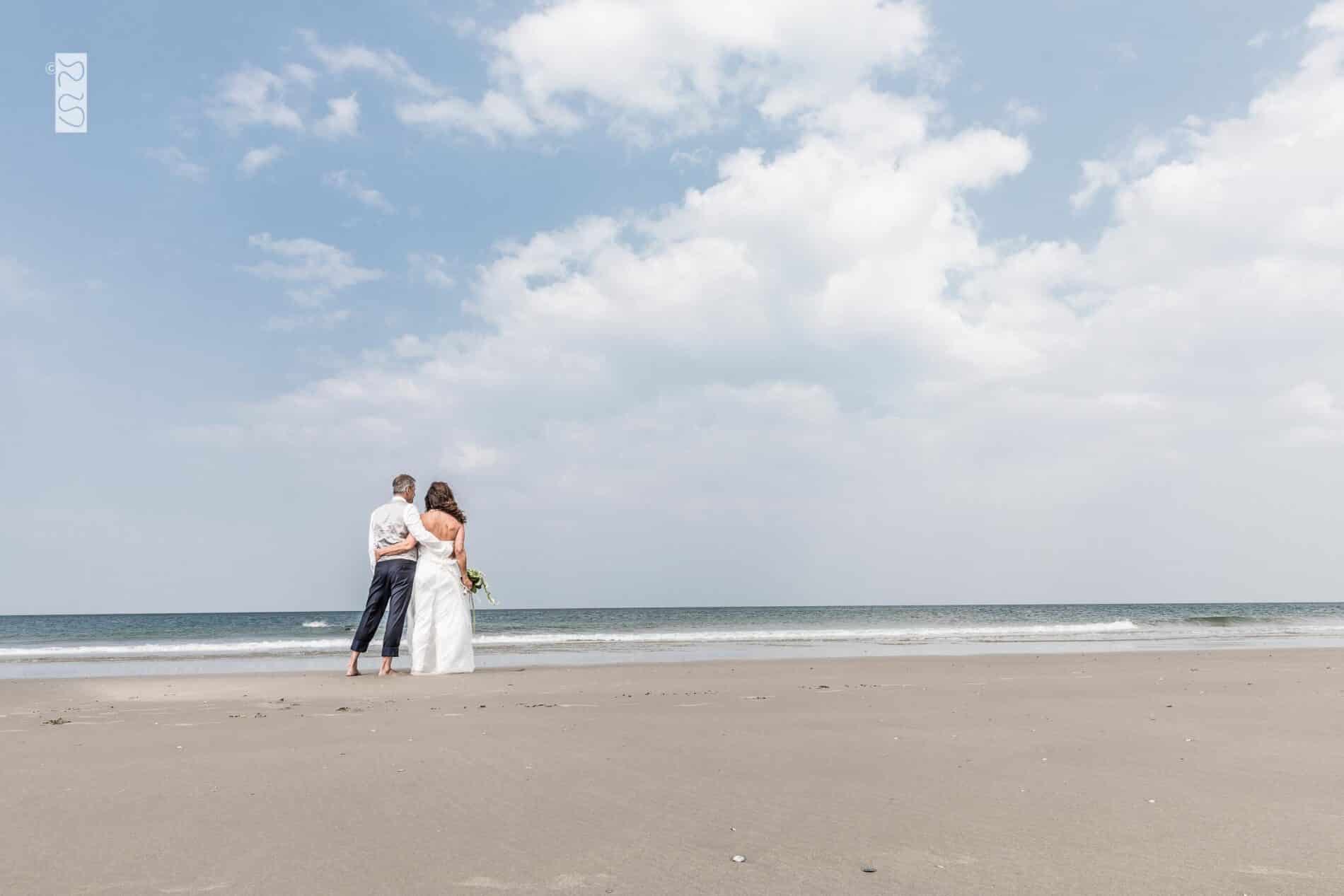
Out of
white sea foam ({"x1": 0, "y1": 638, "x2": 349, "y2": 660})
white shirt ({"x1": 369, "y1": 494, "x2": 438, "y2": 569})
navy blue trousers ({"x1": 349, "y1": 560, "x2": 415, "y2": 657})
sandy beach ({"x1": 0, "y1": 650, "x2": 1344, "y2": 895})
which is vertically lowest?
white sea foam ({"x1": 0, "y1": 638, "x2": 349, "y2": 660})

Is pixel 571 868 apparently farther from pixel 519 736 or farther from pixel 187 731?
pixel 187 731

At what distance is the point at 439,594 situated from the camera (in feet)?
30.6

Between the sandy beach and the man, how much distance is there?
213 centimetres

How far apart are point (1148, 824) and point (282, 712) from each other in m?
5.50

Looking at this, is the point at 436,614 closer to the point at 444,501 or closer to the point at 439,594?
the point at 439,594

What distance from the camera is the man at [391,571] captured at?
9281 mm

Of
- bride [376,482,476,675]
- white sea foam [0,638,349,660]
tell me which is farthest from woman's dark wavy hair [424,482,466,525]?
white sea foam [0,638,349,660]

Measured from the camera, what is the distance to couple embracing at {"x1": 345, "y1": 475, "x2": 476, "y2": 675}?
30.4 ft

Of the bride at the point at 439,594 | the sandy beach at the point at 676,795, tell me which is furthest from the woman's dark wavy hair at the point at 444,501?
the sandy beach at the point at 676,795

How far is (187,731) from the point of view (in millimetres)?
5484

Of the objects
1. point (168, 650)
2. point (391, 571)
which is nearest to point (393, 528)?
point (391, 571)

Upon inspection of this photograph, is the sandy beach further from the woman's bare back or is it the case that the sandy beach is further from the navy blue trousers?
the woman's bare back

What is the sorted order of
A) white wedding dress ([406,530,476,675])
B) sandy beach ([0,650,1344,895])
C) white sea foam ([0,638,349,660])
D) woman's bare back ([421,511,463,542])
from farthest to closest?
1. white sea foam ([0,638,349,660])
2. woman's bare back ([421,511,463,542])
3. white wedding dress ([406,530,476,675])
4. sandy beach ([0,650,1344,895])

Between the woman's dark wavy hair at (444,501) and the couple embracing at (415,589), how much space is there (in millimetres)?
110
